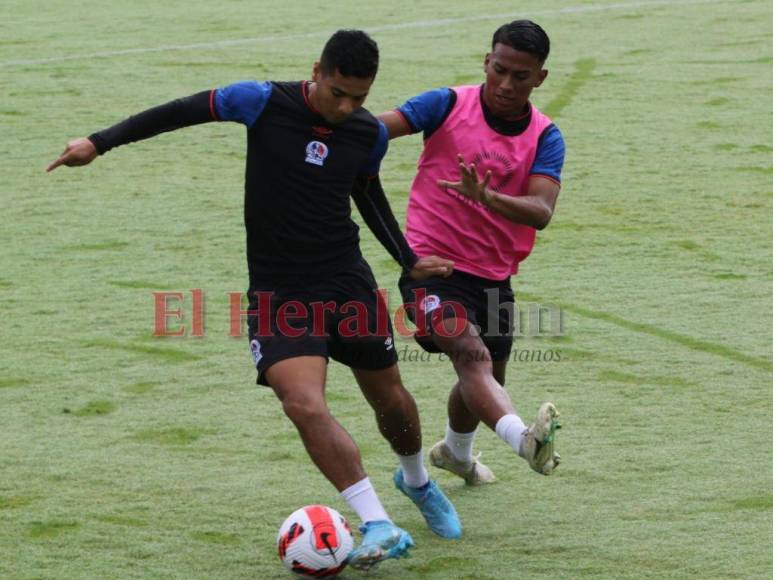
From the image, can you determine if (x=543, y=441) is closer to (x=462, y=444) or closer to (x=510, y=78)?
(x=462, y=444)

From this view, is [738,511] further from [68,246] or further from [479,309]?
[68,246]

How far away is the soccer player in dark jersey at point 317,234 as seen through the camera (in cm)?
578

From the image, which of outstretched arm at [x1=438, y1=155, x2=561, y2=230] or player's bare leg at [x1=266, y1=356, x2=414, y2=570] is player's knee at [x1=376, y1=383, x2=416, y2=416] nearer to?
player's bare leg at [x1=266, y1=356, x2=414, y2=570]

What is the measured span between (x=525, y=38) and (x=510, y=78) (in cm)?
18

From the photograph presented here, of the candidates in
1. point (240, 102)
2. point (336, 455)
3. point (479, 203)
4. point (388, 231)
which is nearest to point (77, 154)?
point (240, 102)

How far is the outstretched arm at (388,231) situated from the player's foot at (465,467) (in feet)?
3.23

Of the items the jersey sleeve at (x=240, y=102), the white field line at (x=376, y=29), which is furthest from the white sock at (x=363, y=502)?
the white field line at (x=376, y=29)

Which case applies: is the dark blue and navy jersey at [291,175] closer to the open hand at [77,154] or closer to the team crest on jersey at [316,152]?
the team crest on jersey at [316,152]

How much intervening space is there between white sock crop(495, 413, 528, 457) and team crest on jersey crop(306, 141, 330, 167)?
124 centimetres

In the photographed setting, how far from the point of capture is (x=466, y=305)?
261 inches

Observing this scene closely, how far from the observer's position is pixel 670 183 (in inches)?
495

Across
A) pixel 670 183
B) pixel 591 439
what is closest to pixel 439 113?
pixel 591 439

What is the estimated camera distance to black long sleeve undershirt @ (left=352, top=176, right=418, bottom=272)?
6.30 m

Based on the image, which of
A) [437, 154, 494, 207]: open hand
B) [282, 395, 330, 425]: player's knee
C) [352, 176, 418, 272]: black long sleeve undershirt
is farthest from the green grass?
[437, 154, 494, 207]: open hand
